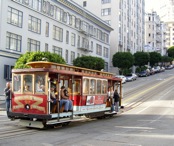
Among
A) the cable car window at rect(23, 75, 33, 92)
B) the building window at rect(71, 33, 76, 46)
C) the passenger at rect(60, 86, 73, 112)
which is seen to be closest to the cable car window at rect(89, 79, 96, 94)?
the passenger at rect(60, 86, 73, 112)

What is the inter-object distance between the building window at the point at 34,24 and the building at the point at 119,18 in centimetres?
3623

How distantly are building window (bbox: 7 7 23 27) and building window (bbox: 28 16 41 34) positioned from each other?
6.91ft

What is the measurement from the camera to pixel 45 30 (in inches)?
1816

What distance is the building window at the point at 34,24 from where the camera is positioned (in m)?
42.6

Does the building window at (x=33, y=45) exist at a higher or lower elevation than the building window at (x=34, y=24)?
lower

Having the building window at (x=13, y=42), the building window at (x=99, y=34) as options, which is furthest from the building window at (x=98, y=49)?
the building window at (x=13, y=42)

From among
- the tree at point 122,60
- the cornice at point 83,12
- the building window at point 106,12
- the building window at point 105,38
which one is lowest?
the tree at point 122,60

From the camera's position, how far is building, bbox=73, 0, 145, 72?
261 ft

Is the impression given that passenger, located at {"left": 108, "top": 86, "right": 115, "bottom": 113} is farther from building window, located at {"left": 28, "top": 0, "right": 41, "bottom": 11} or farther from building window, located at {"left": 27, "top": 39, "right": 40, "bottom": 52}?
building window, located at {"left": 28, "top": 0, "right": 41, "bottom": 11}

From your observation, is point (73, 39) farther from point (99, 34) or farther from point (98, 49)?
point (99, 34)

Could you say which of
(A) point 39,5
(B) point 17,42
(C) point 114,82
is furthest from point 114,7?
(C) point 114,82

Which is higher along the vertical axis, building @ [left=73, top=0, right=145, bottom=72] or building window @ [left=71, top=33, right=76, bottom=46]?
building @ [left=73, top=0, right=145, bottom=72]

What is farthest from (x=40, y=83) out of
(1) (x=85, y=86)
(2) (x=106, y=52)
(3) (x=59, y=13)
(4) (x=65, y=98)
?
(2) (x=106, y=52)

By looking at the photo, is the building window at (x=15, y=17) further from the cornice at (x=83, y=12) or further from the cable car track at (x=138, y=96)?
the cable car track at (x=138, y=96)
